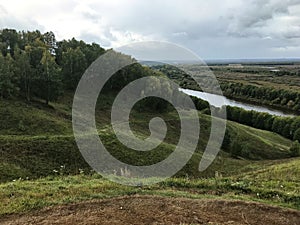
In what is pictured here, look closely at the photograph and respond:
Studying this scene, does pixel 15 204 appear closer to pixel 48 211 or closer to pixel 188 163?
pixel 48 211

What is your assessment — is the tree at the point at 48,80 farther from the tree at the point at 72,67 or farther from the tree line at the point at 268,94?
the tree line at the point at 268,94

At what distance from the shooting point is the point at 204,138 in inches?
1953

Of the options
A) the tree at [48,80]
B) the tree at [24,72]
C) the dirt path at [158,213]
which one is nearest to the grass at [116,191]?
the dirt path at [158,213]

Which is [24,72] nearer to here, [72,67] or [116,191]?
[72,67]

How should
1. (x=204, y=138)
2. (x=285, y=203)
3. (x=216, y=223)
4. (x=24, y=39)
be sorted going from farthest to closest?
(x=24, y=39)
(x=204, y=138)
(x=285, y=203)
(x=216, y=223)

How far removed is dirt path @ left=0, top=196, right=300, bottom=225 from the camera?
8.66 meters

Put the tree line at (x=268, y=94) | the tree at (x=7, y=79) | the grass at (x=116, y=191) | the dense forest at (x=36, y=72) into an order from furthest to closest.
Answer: the tree line at (x=268, y=94) < the dense forest at (x=36, y=72) < the tree at (x=7, y=79) < the grass at (x=116, y=191)

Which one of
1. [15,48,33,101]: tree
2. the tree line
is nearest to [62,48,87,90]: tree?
[15,48,33,101]: tree

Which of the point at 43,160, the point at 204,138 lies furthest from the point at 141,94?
the point at 43,160

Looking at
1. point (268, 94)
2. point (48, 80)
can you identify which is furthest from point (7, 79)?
point (268, 94)

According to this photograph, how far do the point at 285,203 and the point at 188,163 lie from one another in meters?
19.7

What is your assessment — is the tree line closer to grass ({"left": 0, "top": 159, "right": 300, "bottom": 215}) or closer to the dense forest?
the dense forest

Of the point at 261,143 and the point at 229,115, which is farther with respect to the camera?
the point at 229,115

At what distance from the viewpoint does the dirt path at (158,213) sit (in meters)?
8.66
